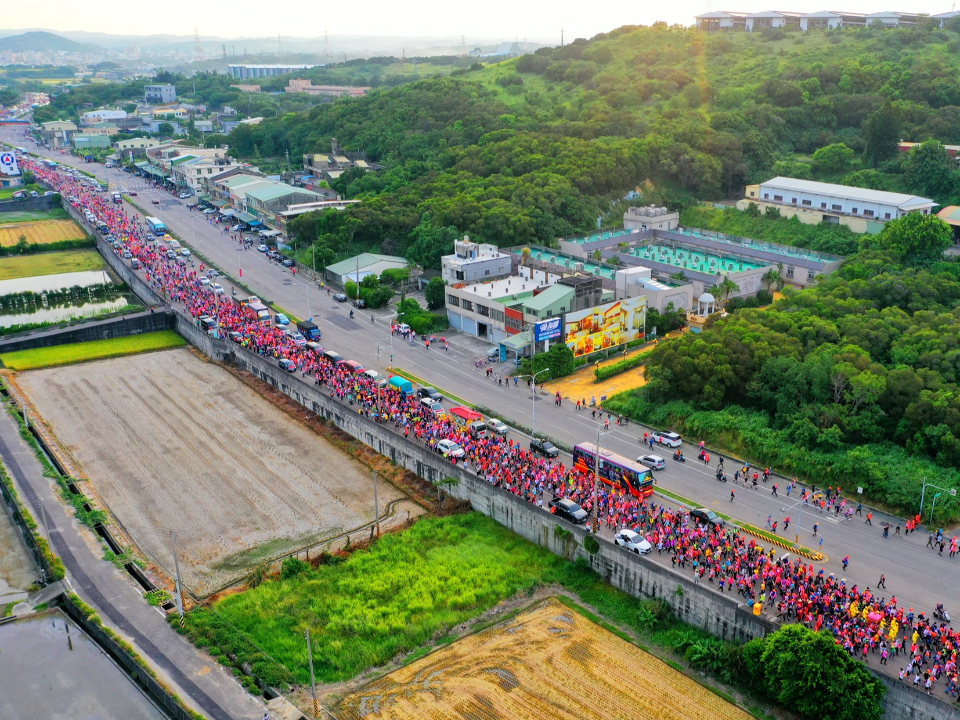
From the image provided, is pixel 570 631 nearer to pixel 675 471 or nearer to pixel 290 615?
pixel 290 615

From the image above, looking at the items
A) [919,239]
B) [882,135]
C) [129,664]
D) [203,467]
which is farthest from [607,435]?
[882,135]

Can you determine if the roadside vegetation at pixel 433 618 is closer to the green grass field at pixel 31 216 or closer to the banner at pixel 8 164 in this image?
the green grass field at pixel 31 216

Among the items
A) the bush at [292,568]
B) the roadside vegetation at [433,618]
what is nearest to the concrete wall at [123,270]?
the bush at [292,568]

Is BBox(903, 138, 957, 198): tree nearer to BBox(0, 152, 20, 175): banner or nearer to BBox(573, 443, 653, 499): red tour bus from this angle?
BBox(573, 443, 653, 499): red tour bus

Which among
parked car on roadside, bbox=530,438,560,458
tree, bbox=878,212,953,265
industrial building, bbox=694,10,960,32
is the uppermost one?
industrial building, bbox=694,10,960,32

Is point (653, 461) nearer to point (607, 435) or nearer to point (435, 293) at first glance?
point (607, 435)

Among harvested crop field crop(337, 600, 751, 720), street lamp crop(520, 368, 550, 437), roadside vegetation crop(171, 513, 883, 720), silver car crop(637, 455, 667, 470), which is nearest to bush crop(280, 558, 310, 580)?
roadside vegetation crop(171, 513, 883, 720)
